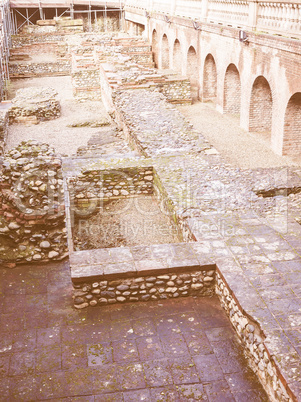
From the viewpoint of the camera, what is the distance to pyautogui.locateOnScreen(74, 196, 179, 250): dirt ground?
23.8 feet

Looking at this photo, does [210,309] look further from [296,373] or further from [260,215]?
[260,215]

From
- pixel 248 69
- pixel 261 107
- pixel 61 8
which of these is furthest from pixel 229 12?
pixel 61 8

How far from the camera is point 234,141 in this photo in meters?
12.4

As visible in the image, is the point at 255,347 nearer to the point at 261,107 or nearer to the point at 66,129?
the point at 261,107

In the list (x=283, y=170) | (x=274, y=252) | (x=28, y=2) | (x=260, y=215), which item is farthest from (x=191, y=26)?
(x=28, y=2)

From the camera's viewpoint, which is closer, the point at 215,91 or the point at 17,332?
the point at 17,332

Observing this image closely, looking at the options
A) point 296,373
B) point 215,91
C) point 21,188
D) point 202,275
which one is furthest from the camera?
point 215,91

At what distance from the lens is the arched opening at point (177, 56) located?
21.5m

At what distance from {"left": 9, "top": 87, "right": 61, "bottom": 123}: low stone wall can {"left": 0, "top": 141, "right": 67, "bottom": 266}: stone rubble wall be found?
8.49 m

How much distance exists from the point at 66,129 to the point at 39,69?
11933mm

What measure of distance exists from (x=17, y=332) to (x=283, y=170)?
5793mm

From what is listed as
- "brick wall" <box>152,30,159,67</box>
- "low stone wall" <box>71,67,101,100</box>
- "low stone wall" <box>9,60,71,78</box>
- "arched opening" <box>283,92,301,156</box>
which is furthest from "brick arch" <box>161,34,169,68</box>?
"arched opening" <box>283,92,301,156</box>

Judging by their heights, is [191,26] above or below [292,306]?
above

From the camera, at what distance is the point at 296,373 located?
3727 millimetres
